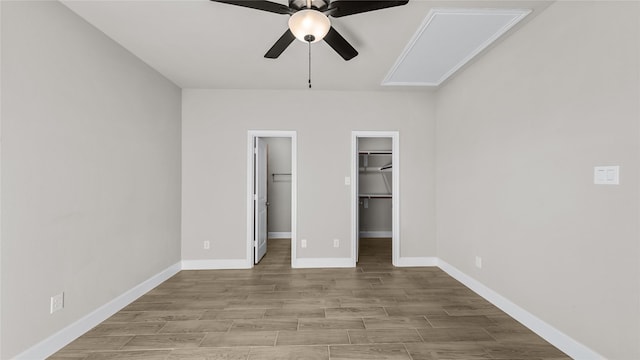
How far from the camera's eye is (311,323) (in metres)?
2.46

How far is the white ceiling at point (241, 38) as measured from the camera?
2.19 meters

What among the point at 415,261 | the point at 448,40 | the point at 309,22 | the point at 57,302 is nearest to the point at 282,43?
the point at 309,22

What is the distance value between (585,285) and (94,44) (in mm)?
4299

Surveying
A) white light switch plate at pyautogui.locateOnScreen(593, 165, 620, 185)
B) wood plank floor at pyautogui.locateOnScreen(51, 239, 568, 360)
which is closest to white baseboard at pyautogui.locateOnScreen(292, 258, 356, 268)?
wood plank floor at pyautogui.locateOnScreen(51, 239, 568, 360)

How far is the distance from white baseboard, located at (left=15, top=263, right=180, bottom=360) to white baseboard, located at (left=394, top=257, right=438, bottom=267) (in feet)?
10.7

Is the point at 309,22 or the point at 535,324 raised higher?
the point at 309,22

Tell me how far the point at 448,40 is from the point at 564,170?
5.02 ft

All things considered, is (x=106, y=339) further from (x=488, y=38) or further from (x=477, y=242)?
(x=488, y=38)

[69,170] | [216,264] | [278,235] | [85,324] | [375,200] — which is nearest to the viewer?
[69,170]

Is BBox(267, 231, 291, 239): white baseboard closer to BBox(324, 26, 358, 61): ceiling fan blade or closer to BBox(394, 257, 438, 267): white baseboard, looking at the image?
BBox(394, 257, 438, 267): white baseboard

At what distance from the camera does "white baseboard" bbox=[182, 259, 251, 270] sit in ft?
13.2

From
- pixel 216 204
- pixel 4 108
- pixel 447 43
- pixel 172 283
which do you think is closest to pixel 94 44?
pixel 4 108

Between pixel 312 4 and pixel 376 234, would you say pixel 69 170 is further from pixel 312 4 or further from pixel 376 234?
pixel 376 234

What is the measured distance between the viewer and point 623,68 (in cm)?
167
